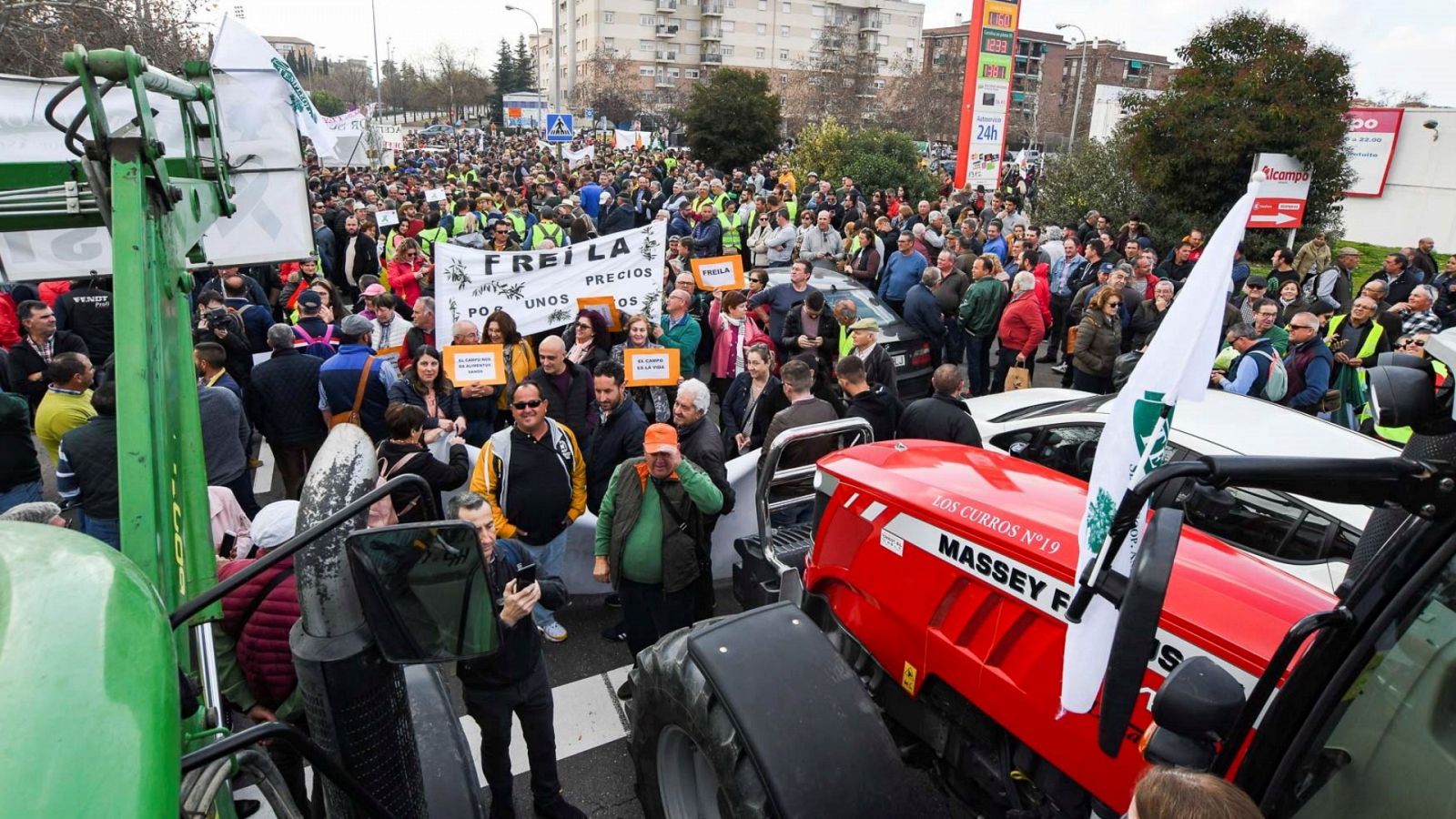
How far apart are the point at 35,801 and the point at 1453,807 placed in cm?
222

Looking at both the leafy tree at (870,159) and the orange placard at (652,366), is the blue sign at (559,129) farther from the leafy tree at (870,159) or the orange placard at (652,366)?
the orange placard at (652,366)

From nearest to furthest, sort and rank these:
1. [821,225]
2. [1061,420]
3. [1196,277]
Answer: [1196,277]
[1061,420]
[821,225]

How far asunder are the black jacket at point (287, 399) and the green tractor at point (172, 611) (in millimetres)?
3631

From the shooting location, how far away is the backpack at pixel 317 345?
25.6ft

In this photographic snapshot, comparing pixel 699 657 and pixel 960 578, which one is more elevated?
pixel 960 578

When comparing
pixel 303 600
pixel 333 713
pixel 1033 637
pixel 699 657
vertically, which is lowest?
pixel 699 657

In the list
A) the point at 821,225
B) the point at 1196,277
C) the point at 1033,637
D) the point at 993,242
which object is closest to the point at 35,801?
the point at 1196,277

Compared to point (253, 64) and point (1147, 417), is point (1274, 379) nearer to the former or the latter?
point (1147, 417)

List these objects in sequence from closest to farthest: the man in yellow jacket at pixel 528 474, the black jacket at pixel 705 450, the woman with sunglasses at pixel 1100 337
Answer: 1. the black jacket at pixel 705 450
2. the man in yellow jacket at pixel 528 474
3. the woman with sunglasses at pixel 1100 337

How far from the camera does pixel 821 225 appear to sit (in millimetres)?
14250

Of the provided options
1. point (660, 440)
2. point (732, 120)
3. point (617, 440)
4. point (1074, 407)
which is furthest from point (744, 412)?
point (732, 120)

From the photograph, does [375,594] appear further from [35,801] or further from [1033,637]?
[1033,637]

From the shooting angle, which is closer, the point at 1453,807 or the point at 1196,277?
the point at 1453,807

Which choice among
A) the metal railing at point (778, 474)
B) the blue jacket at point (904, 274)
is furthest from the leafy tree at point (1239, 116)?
the metal railing at point (778, 474)
